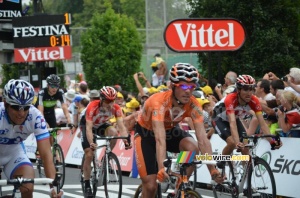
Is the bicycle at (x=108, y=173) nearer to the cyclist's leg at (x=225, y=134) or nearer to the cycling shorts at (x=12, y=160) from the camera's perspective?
the cyclist's leg at (x=225, y=134)

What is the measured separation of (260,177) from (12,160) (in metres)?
3.95

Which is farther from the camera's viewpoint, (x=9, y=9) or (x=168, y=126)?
(x=9, y=9)

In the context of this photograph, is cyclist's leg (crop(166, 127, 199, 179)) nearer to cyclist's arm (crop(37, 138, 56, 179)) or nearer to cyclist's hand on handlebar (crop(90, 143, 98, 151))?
cyclist's arm (crop(37, 138, 56, 179))

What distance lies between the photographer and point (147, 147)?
1008cm

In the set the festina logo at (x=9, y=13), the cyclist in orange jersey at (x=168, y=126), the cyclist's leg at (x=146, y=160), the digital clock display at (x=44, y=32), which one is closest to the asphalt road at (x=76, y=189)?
the cyclist in orange jersey at (x=168, y=126)

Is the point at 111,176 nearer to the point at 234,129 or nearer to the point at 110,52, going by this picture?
the point at 234,129

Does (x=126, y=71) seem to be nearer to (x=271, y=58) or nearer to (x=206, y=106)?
(x=271, y=58)

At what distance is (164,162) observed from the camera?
879 cm

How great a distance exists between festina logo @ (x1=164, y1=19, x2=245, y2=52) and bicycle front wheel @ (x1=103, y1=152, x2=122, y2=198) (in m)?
5.33

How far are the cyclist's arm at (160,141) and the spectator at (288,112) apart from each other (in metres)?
4.18

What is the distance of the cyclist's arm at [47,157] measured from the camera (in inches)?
329

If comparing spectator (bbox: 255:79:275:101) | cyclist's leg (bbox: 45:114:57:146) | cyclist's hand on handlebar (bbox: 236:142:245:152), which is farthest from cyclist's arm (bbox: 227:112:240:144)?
cyclist's leg (bbox: 45:114:57:146)

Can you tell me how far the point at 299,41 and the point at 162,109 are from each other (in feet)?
52.8

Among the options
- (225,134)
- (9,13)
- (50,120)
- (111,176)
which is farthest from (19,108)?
(9,13)
